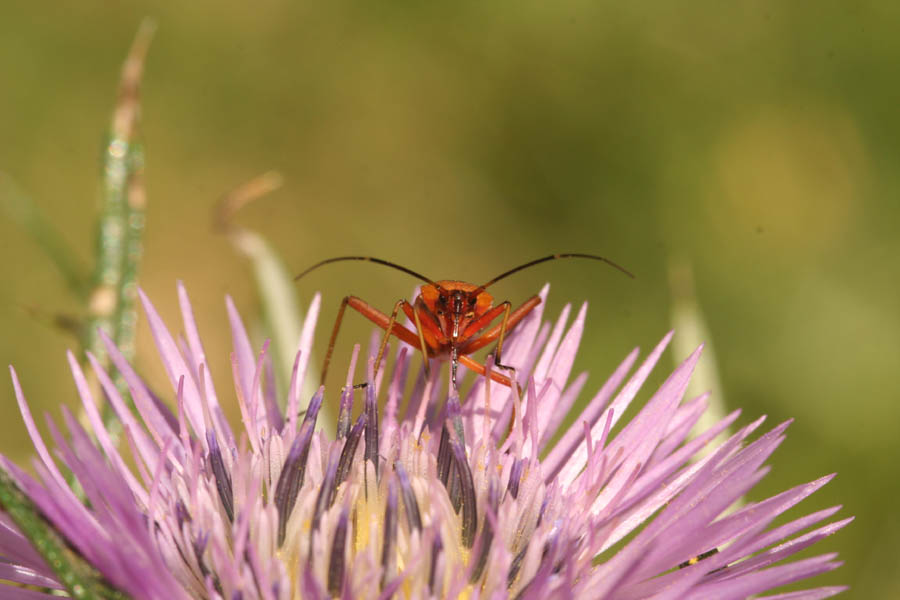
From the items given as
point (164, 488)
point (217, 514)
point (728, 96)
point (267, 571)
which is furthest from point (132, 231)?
point (728, 96)

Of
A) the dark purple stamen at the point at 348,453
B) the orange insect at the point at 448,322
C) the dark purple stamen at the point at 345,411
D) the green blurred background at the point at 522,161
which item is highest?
the green blurred background at the point at 522,161

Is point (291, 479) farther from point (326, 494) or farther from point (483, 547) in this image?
point (483, 547)

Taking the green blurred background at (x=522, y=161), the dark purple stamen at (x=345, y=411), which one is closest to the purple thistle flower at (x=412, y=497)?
the dark purple stamen at (x=345, y=411)

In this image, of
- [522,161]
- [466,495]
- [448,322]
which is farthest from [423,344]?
[522,161]

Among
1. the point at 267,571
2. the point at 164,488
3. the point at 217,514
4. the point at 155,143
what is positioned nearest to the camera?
the point at 267,571

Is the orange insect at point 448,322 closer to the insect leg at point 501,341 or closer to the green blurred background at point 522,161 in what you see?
the insect leg at point 501,341

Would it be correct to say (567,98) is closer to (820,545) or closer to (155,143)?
(155,143)
